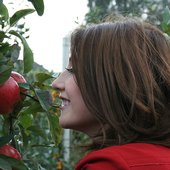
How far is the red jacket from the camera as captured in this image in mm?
994

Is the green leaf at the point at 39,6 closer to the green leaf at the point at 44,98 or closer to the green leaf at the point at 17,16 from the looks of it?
the green leaf at the point at 17,16

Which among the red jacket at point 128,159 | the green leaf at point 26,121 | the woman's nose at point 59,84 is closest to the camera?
the red jacket at point 128,159

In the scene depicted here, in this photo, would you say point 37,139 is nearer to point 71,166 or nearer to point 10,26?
point 71,166

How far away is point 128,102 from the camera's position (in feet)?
3.82

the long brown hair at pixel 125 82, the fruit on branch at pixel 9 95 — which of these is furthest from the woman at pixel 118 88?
the fruit on branch at pixel 9 95

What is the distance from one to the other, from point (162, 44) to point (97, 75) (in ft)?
0.63

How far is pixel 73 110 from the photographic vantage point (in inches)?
46.9

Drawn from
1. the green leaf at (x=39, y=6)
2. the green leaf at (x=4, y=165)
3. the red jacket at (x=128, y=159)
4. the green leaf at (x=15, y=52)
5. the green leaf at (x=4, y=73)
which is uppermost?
the green leaf at (x=39, y=6)

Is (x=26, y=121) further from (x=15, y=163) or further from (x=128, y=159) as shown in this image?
(x=128, y=159)

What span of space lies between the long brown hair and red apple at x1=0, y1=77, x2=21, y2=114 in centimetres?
15

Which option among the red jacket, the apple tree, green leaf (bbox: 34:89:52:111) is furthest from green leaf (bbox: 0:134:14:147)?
the red jacket

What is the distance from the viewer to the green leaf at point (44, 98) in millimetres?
1175

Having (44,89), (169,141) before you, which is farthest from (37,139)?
(169,141)

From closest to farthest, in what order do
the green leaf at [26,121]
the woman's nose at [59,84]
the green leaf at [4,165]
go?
the green leaf at [4,165] < the woman's nose at [59,84] < the green leaf at [26,121]
